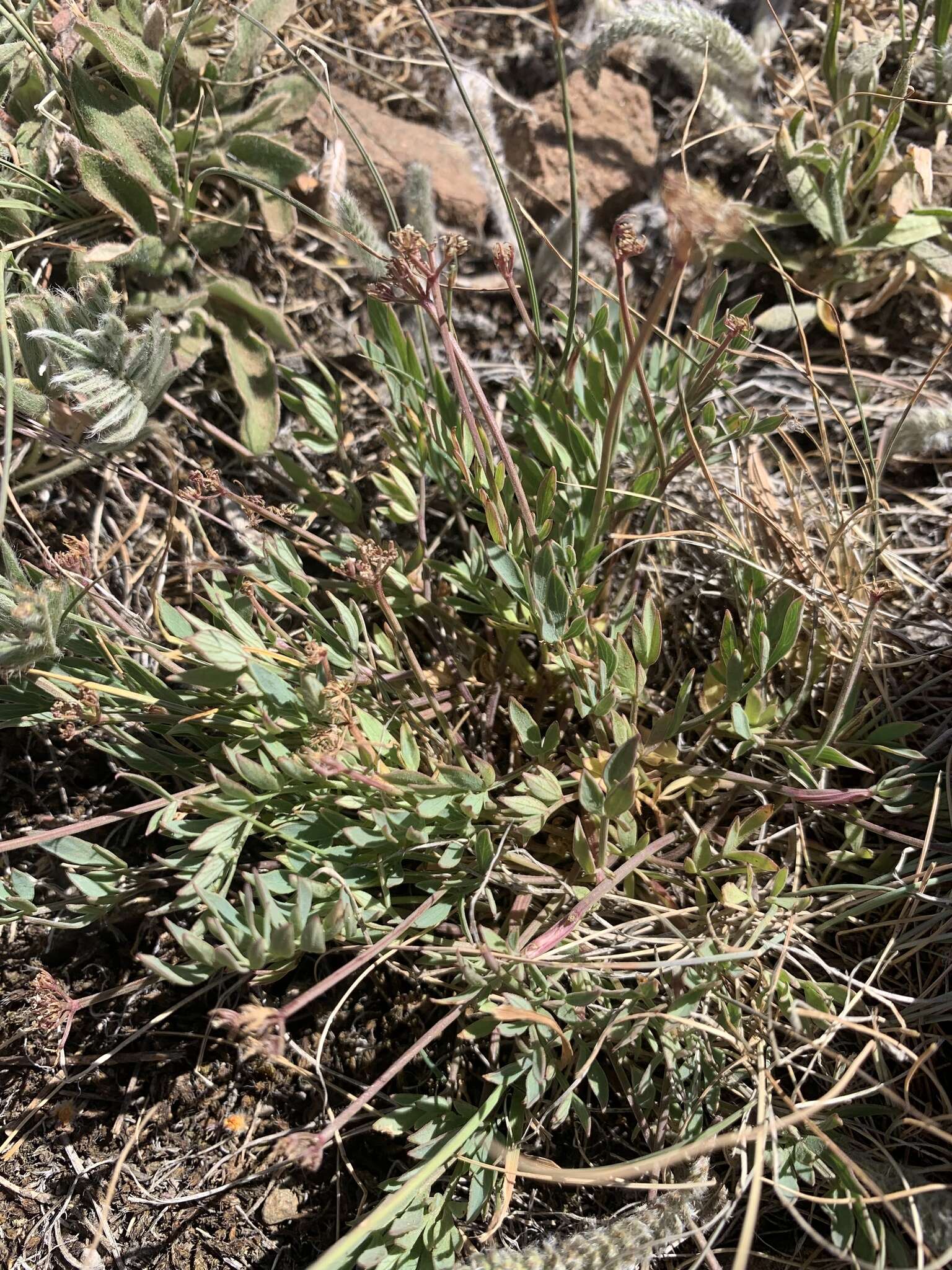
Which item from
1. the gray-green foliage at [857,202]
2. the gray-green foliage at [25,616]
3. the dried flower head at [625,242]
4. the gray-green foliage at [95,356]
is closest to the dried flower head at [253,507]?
the gray-green foliage at [95,356]

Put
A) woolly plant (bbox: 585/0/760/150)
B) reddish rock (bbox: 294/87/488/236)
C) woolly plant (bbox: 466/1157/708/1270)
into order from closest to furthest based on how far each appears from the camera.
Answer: woolly plant (bbox: 466/1157/708/1270)
woolly plant (bbox: 585/0/760/150)
reddish rock (bbox: 294/87/488/236)

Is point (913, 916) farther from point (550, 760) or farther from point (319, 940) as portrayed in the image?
point (319, 940)

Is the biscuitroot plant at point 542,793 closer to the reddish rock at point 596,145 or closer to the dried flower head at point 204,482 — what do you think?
the dried flower head at point 204,482

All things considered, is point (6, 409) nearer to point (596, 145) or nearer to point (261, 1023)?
point (261, 1023)

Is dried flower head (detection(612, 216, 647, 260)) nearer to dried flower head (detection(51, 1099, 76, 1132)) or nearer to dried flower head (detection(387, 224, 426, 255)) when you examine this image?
dried flower head (detection(387, 224, 426, 255))

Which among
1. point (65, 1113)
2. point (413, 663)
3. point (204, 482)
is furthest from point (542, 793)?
point (65, 1113)

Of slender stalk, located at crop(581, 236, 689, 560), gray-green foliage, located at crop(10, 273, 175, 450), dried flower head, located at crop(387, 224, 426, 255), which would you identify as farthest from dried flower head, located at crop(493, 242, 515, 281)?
gray-green foliage, located at crop(10, 273, 175, 450)

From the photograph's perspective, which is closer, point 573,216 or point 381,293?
point 381,293
